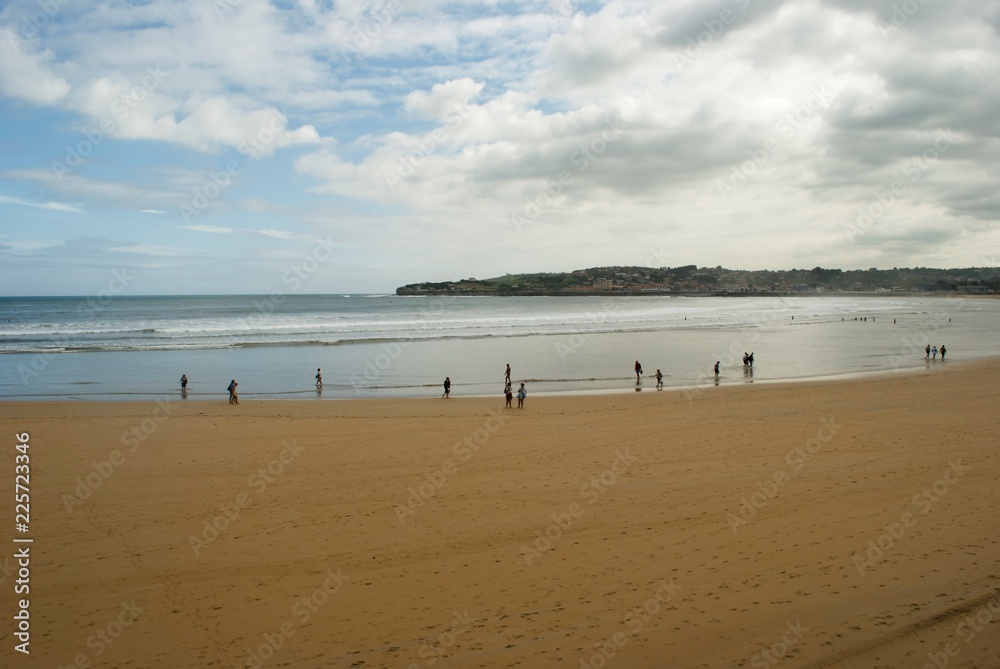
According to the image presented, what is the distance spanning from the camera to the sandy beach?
251 inches

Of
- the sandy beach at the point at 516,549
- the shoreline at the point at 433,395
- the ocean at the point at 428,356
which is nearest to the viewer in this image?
the sandy beach at the point at 516,549

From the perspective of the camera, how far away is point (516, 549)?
878cm

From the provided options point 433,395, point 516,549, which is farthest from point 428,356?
point 516,549

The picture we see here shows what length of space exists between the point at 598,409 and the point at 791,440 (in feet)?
25.2

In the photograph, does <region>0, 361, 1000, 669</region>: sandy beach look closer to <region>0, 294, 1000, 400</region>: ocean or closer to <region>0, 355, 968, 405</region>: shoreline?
<region>0, 355, 968, 405</region>: shoreline

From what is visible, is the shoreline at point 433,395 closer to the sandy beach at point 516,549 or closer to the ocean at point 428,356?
the ocean at point 428,356

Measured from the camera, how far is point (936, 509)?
1003cm

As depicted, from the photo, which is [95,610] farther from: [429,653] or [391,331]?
[391,331]

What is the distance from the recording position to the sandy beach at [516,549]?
251 inches

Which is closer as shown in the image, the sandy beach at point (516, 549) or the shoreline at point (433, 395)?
the sandy beach at point (516, 549)

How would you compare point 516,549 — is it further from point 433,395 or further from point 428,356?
point 428,356

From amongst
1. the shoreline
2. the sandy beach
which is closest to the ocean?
the shoreline

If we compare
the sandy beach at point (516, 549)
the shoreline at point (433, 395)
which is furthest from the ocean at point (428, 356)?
the sandy beach at point (516, 549)

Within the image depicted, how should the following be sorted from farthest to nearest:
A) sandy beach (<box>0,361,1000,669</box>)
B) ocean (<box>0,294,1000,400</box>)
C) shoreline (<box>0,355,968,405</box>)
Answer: ocean (<box>0,294,1000,400</box>)
shoreline (<box>0,355,968,405</box>)
sandy beach (<box>0,361,1000,669</box>)
